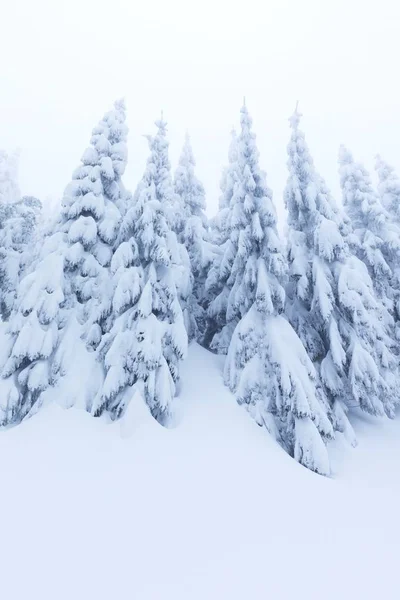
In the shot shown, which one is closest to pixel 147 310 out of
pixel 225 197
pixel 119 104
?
pixel 119 104

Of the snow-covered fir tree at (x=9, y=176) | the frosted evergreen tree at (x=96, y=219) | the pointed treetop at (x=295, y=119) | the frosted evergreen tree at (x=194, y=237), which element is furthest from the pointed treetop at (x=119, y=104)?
the snow-covered fir tree at (x=9, y=176)

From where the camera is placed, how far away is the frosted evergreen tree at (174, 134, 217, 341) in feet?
62.7

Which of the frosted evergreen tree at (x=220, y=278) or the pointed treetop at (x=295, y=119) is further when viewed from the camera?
the frosted evergreen tree at (x=220, y=278)

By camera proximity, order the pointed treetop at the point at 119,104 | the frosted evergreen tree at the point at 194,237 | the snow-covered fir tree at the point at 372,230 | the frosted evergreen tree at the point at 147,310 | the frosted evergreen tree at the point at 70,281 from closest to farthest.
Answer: the frosted evergreen tree at the point at 147,310
the frosted evergreen tree at the point at 70,281
the pointed treetop at the point at 119,104
the snow-covered fir tree at the point at 372,230
the frosted evergreen tree at the point at 194,237

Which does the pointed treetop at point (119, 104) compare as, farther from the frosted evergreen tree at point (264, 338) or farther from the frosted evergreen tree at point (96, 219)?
the frosted evergreen tree at point (264, 338)

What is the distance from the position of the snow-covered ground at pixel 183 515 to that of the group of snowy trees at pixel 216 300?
1.23 metres

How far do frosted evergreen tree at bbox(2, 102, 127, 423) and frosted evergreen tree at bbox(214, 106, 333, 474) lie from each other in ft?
17.0

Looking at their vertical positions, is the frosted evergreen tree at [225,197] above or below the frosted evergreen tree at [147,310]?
above

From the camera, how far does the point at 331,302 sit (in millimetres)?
14711

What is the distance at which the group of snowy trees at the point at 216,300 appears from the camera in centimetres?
1166

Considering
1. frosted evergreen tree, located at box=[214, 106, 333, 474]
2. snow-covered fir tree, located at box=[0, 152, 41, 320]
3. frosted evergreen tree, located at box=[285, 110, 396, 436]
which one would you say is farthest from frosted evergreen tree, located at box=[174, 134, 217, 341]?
snow-covered fir tree, located at box=[0, 152, 41, 320]

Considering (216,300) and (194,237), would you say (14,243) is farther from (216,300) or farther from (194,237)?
(216,300)

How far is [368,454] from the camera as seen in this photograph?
13.2 metres

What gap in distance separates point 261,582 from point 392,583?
98.3 inches
